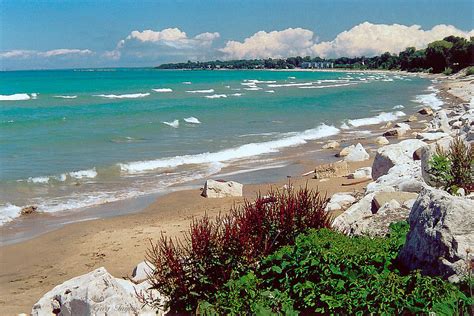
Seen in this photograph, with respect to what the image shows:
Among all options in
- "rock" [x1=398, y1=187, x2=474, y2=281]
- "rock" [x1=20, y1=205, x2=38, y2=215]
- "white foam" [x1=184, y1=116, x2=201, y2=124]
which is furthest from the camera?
"white foam" [x1=184, y1=116, x2=201, y2=124]

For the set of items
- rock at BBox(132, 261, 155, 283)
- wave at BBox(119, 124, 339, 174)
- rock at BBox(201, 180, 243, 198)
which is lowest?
wave at BBox(119, 124, 339, 174)

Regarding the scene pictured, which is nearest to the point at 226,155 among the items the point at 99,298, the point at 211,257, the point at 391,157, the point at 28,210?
the point at 28,210

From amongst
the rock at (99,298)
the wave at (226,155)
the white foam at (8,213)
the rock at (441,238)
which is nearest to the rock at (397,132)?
the wave at (226,155)

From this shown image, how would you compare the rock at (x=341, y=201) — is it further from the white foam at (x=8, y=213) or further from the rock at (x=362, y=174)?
the white foam at (x=8, y=213)

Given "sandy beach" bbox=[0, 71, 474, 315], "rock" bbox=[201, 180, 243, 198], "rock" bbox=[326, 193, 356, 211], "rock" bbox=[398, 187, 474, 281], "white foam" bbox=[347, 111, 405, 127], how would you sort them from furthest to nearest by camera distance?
"white foam" bbox=[347, 111, 405, 127] < "rock" bbox=[201, 180, 243, 198] < "rock" bbox=[326, 193, 356, 211] < "sandy beach" bbox=[0, 71, 474, 315] < "rock" bbox=[398, 187, 474, 281]

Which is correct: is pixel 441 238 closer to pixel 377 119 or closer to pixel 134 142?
pixel 134 142

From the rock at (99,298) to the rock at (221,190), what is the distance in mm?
8227

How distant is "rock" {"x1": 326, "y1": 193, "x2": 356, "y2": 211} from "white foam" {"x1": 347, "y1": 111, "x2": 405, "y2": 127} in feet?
74.9

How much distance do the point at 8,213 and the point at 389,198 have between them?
972 cm

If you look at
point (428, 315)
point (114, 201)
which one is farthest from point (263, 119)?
point (428, 315)

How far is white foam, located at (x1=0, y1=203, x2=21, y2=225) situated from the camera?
13.7 meters

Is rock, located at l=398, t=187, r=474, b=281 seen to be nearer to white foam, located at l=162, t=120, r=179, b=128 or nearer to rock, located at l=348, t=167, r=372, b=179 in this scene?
rock, located at l=348, t=167, r=372, b=179

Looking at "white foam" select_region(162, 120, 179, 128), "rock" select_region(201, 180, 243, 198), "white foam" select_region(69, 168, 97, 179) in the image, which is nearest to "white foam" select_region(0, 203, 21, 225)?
"white foam" select_region(69, 168, 97, 179)

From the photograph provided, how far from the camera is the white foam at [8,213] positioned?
44.9ft
